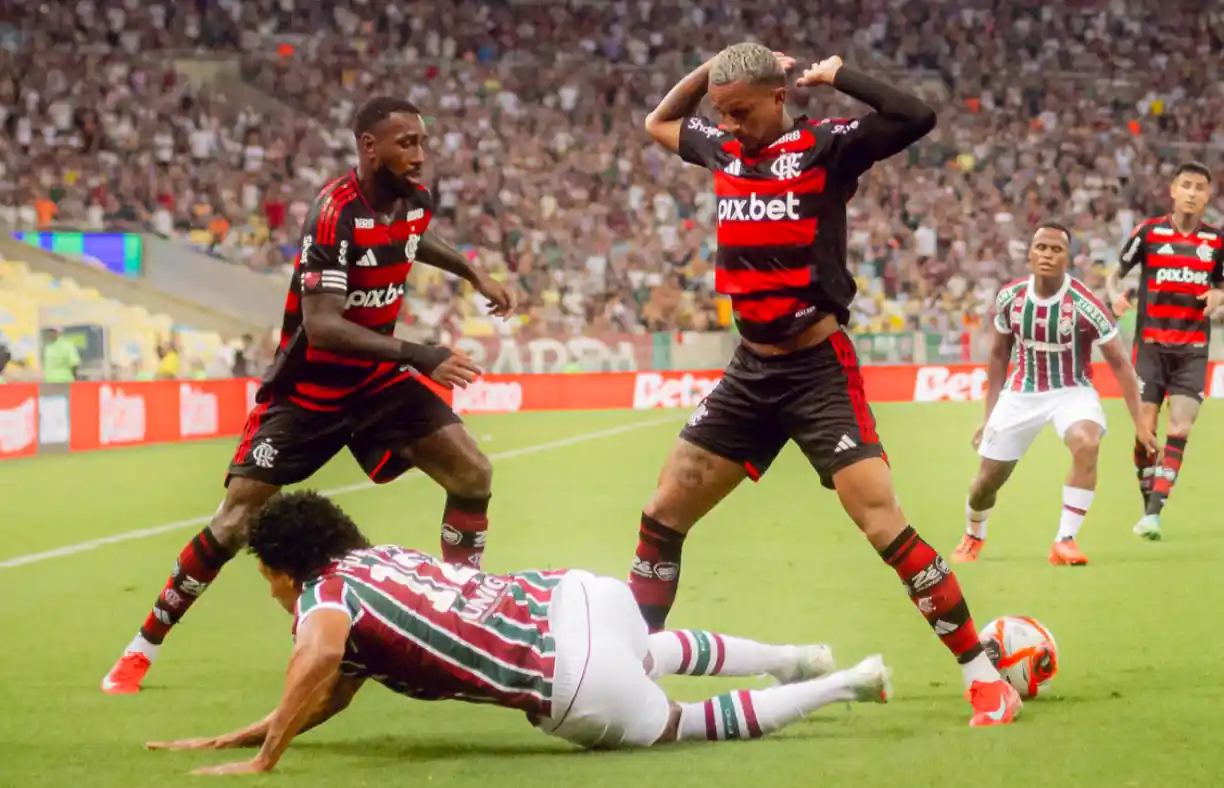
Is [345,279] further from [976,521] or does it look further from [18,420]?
[18,420]

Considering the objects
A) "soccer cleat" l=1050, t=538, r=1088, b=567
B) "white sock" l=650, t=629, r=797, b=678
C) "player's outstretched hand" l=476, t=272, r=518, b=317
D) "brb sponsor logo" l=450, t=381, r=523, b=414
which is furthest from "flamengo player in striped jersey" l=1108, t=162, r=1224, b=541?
"brb sponsor logo" l=450, t=381, r=523, b=414

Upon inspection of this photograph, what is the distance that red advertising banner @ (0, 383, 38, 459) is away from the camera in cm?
2064

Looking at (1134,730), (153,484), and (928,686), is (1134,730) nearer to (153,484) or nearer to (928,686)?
(928,686)

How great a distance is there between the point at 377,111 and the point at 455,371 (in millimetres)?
1355

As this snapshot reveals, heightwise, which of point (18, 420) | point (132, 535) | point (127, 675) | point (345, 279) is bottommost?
point (18, 420)

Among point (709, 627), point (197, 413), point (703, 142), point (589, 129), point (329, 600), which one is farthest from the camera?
point (589, 129)

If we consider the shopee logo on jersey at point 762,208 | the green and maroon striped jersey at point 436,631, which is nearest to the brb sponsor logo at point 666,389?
the shopee logo on jersey at point 762,208

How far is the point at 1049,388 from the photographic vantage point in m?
11.1

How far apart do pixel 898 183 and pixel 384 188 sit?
92.4 ft

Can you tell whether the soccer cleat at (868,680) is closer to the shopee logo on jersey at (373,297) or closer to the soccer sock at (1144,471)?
the shopee logo on jersey at (373,297)

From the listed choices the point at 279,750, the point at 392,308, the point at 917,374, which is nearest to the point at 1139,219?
the point at 917,374

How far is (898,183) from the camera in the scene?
34688mm

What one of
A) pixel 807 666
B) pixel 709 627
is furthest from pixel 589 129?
pixel 807 666

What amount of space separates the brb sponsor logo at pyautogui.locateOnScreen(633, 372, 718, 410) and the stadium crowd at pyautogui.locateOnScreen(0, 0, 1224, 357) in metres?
1.39
